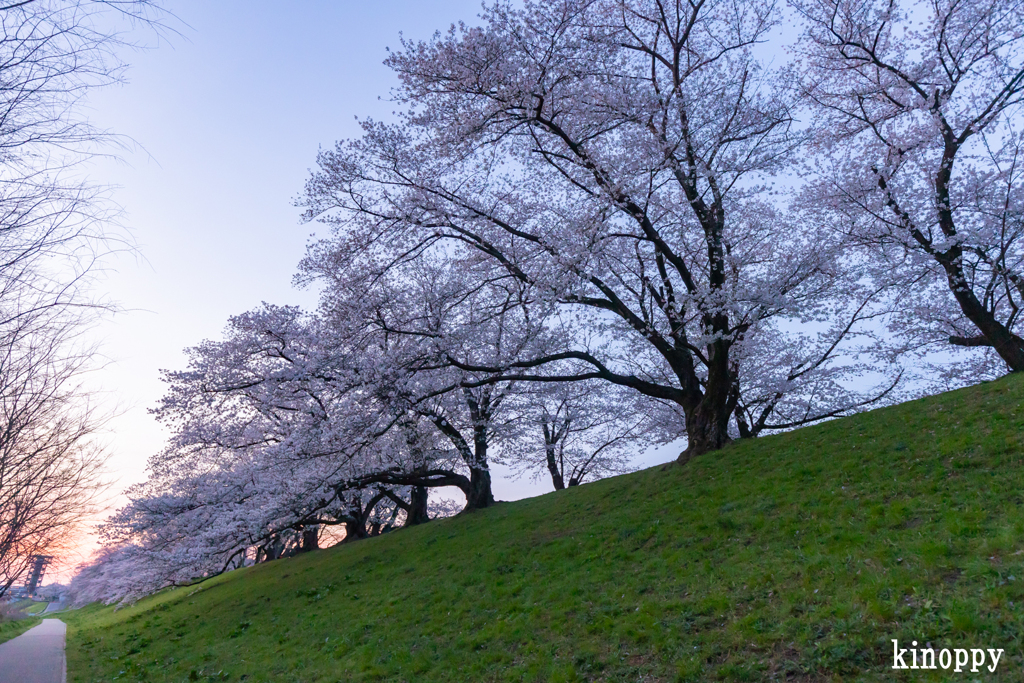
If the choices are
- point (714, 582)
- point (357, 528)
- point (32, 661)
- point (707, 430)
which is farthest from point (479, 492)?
point (714, 582)

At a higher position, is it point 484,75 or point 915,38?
point 915,38

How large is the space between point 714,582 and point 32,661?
754 inches

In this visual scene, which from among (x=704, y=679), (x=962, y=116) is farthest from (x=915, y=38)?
(x=704, y=679)

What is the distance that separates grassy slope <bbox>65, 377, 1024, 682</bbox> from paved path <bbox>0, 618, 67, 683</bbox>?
23.8 inches

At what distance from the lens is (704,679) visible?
604 cm

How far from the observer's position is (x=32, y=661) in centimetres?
1596

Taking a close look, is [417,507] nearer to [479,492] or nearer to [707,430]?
[479,492]

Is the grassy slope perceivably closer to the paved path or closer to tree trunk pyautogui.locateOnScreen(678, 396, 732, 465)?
the paved path

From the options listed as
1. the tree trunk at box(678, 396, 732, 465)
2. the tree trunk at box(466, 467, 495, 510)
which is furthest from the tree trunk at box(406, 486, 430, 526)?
the tree trunk at box(678, 396, 732, 465)

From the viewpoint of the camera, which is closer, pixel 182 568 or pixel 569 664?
pixel 569 664

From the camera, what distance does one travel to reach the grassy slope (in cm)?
603

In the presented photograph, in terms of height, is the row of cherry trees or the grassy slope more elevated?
the row of cherry trees

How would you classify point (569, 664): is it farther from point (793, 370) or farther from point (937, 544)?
point (793, 370)

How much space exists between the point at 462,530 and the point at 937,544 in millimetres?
14187
